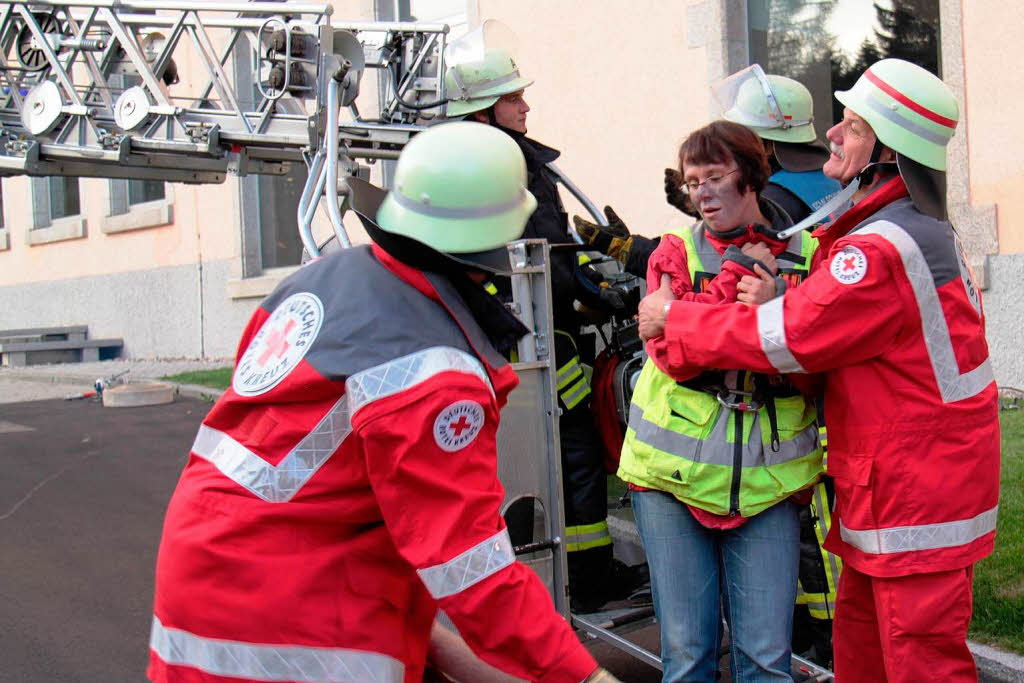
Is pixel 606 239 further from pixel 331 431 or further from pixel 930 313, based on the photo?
pixel 331 431

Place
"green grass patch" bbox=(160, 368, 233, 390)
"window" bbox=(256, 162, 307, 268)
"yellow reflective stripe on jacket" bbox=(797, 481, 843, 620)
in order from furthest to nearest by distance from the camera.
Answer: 1. "window" bbox=(256, 162, 307, 268)
2. "green grass patch" bbox=(160, 368, 233, 390)
3. "yellow reflective stripe on jacket" bbox=(797, 481, 843, 620)

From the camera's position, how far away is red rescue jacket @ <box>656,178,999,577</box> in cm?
230

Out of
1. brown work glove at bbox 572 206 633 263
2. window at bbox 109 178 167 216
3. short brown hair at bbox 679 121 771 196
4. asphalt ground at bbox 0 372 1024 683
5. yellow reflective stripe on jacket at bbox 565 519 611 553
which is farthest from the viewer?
window at bbox 109 178 167 216

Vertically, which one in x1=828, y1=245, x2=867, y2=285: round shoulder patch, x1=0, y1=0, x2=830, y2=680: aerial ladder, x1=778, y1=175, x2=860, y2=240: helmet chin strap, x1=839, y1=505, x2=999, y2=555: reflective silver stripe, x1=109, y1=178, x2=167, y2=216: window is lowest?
x1=839, y1=505, x2=999, y2=555: reflective silver stripe

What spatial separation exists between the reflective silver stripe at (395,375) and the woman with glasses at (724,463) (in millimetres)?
903

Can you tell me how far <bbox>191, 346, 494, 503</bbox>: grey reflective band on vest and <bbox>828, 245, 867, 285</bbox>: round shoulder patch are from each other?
0.86 meters

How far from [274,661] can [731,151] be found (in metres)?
1.65

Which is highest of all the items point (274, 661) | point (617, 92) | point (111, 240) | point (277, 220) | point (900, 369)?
point (617, 92)

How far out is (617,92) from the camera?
9367mm

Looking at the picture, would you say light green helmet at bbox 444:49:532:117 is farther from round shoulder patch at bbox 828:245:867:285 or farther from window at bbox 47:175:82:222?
window at bbox 47:175:82:222

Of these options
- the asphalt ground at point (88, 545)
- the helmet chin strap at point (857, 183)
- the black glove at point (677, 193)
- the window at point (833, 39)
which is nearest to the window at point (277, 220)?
the asphalt ground at point (88, 545)

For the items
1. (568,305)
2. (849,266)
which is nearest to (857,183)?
(849,266)

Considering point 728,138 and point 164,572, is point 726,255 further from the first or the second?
point 164,572

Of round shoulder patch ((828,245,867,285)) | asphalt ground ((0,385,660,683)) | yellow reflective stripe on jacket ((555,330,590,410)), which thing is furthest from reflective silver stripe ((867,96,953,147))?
asphalt ground ((0,385,660,683))
